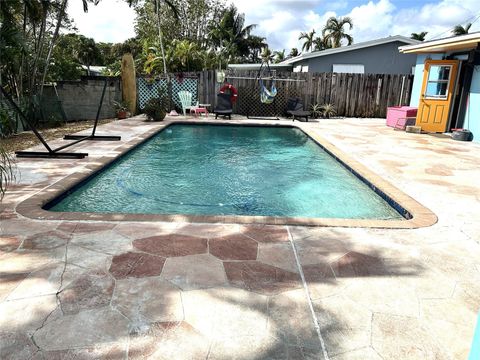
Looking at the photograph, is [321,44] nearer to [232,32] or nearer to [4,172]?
[232,32]

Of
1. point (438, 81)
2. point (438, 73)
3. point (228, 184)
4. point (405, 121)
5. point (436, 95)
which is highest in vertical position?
point (438, 73)

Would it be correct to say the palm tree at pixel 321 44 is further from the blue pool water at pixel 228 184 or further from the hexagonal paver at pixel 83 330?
the hexagonal paver at pixel 83 330

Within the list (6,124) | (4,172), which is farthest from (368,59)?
(4,172)

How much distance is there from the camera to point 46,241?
10.0 ft

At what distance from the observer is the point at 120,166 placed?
662 centimetres

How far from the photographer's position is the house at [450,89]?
30.3 feet

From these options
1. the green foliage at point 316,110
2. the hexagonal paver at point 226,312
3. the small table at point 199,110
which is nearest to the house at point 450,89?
the green foliage at point 316,110

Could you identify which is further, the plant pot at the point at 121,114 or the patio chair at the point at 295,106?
the patio chair at the point at 295,106

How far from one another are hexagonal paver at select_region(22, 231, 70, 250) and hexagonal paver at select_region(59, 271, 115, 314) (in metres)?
0.67

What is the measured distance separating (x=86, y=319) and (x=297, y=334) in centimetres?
125

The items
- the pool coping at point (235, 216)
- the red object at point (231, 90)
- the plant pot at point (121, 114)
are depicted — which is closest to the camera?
the pool coping at point (235, 216)

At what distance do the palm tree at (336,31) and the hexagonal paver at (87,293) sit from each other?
35.5 metres

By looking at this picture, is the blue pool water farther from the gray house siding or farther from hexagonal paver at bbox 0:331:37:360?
the gray house siding

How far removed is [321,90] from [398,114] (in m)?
3.54
